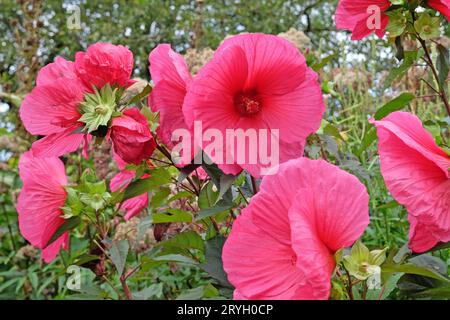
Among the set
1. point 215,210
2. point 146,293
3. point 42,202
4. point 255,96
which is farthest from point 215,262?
point 146,293

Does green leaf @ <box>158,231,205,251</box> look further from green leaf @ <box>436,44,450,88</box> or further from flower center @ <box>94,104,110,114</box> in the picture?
green leaf @ <box>436,44,450,88</box>

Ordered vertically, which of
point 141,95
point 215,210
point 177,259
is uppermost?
point 141,95

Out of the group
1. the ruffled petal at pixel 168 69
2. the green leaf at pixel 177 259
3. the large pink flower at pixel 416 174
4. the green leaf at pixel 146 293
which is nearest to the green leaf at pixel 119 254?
the green leaf at pixel 177 259

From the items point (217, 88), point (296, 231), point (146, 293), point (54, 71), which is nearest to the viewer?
point (296, 231)

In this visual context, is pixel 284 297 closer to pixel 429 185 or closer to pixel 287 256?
pixel 287 256

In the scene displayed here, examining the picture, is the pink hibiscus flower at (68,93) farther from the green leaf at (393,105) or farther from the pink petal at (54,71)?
the green leaf at (393,105)

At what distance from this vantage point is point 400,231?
1.57 metres

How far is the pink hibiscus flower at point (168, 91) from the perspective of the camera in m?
0.56

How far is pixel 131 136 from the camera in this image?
57 cm

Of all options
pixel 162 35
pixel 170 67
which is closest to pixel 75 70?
pixel 170 67

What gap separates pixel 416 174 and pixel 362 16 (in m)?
0.25

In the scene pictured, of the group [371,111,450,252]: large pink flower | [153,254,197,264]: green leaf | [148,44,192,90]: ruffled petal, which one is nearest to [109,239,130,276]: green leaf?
[153,254,197,264]: green leaf

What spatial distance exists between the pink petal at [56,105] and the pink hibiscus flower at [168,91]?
0.25ft

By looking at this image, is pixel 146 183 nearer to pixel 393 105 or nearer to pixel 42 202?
pixel 42 202
